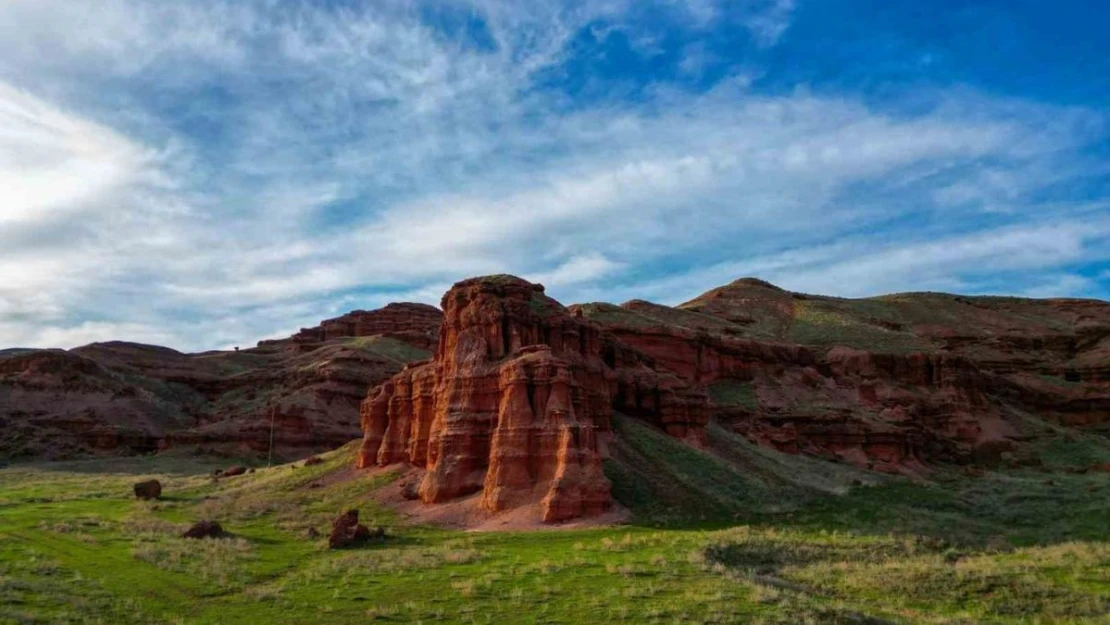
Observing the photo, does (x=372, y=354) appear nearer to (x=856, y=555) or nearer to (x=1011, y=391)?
(x=1011, y=391)

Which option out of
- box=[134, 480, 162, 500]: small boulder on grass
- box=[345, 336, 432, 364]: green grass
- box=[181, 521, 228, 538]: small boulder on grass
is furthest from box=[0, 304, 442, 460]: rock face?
box=[181, 521, 228, 538]: small boulder on grass

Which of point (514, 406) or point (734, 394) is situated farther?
point (734, 394)

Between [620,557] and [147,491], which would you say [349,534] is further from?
[147,491]

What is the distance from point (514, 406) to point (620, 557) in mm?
10383

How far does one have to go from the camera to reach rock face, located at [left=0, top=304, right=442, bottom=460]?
75.6 metres

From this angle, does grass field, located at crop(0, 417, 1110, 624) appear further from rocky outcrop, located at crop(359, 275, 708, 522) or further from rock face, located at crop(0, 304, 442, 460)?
rock face, located at crop(0, 304, 442, 460)

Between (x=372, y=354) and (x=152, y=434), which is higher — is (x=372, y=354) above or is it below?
above

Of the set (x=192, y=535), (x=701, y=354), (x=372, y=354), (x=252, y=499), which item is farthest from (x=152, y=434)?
(x=192, y=535)

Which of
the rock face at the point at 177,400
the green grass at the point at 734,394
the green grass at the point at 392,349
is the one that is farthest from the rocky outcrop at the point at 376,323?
the green grass at the point at 734,394

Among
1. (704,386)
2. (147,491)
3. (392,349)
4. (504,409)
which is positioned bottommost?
(147,491)

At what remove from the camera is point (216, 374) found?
108 meters

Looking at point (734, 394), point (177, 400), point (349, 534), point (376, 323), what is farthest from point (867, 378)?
point (376, 323)

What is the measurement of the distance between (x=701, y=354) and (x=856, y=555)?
42.1m

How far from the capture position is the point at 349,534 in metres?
29.9
